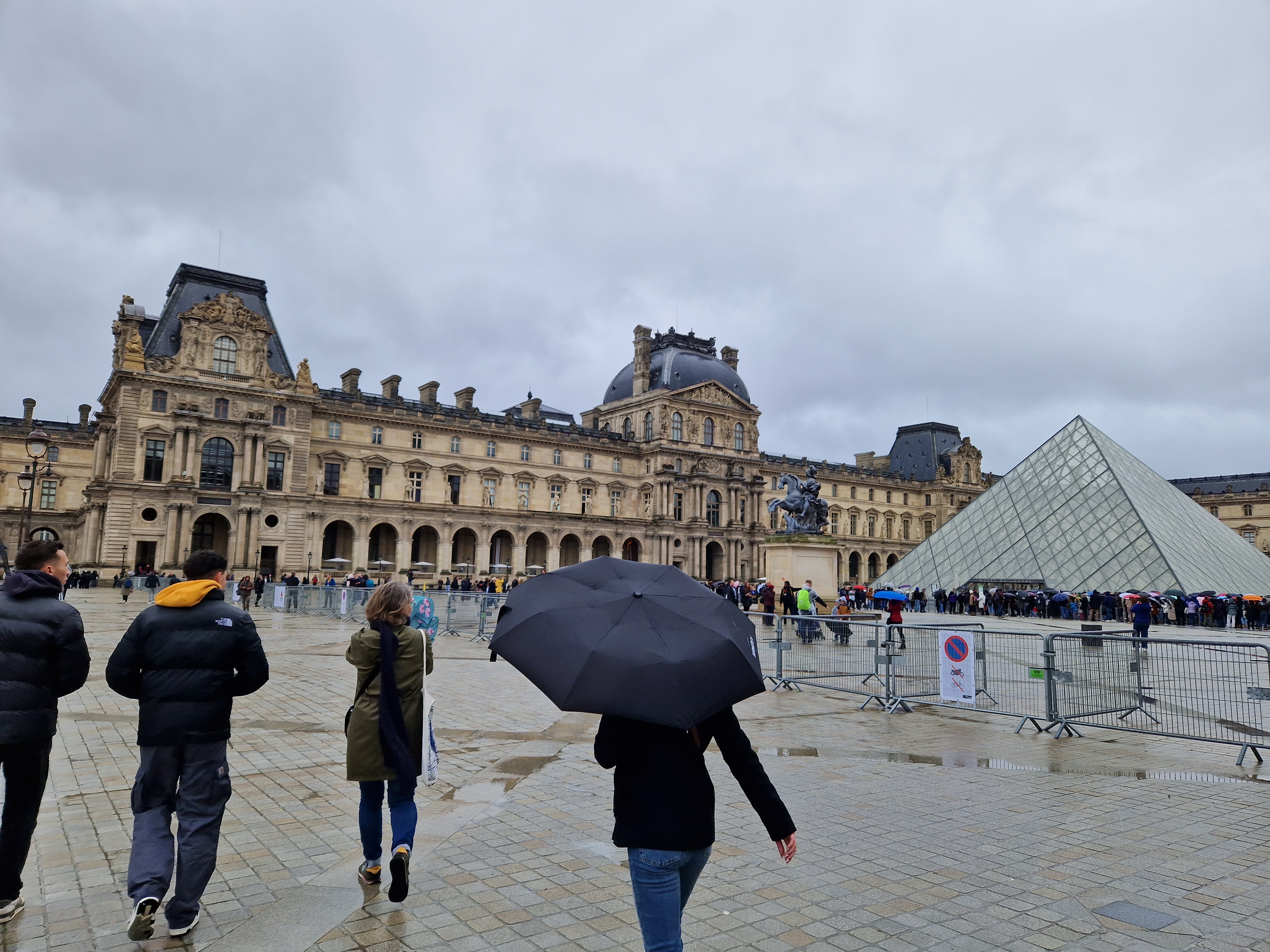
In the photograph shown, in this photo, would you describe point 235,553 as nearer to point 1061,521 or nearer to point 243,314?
point 243,314

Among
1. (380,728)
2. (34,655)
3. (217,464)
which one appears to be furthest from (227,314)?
(380,728)

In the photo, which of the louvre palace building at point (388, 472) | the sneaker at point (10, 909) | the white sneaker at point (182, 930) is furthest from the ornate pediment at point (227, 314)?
the white sneaker at point (182, 930)

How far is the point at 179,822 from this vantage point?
14.7 feet

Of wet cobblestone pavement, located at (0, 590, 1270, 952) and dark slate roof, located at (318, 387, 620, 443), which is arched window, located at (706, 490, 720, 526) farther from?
wet cobblestone pavement, located at (0, 590, 1270, 952)

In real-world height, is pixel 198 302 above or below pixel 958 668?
above

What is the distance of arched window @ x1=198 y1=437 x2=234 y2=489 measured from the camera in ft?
154

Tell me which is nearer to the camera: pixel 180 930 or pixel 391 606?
pixel 180 930

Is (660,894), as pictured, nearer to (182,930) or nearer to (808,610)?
(182,930)

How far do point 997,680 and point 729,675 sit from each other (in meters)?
10.5

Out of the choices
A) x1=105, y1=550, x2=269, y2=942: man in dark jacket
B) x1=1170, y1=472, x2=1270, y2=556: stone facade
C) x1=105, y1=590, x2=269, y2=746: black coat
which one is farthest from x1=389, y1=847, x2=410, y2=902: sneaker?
x1=1170, y1=472, x2=1270, y2=556: stone facade

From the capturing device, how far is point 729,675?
3.09 meters

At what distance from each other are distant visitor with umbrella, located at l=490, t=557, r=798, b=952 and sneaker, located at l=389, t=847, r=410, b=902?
2.09 m

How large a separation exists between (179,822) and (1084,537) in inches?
1760

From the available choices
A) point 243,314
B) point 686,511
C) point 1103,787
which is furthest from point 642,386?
point 1103,787
